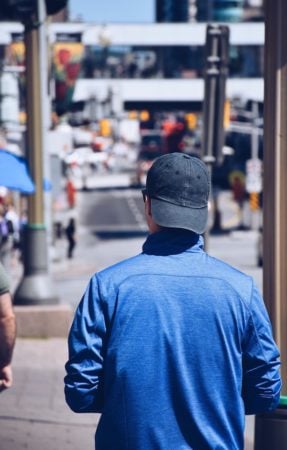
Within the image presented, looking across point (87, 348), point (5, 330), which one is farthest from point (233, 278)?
point (5, 330)

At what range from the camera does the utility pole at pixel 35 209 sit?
13531 millimetres

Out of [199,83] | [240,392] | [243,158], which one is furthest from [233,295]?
[199,83]

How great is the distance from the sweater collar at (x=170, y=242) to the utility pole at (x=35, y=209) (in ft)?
31.5

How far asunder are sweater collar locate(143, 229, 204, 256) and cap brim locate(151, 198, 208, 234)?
0.03 meters

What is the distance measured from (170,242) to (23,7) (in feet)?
30.1

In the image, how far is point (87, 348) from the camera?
382 cm

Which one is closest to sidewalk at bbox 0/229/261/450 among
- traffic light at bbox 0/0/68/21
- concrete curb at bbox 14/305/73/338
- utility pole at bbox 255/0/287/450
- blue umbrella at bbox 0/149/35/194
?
concrete curb at bbox 14/305/73/338

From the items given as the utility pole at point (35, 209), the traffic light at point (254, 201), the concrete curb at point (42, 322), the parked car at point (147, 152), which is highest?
the utility pole at point (35, 209)

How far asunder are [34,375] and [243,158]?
50590 millimetres

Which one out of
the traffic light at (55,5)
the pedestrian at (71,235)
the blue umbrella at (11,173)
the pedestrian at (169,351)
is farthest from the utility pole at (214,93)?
the pedestrian at (71,235)

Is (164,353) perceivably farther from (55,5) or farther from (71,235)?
(71,235)

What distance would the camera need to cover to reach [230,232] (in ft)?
142

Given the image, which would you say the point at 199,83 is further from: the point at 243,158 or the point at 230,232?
the point at 230,232

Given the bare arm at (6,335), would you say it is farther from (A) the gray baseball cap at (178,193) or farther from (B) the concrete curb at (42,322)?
(B) the concrete curb at (42,322)
